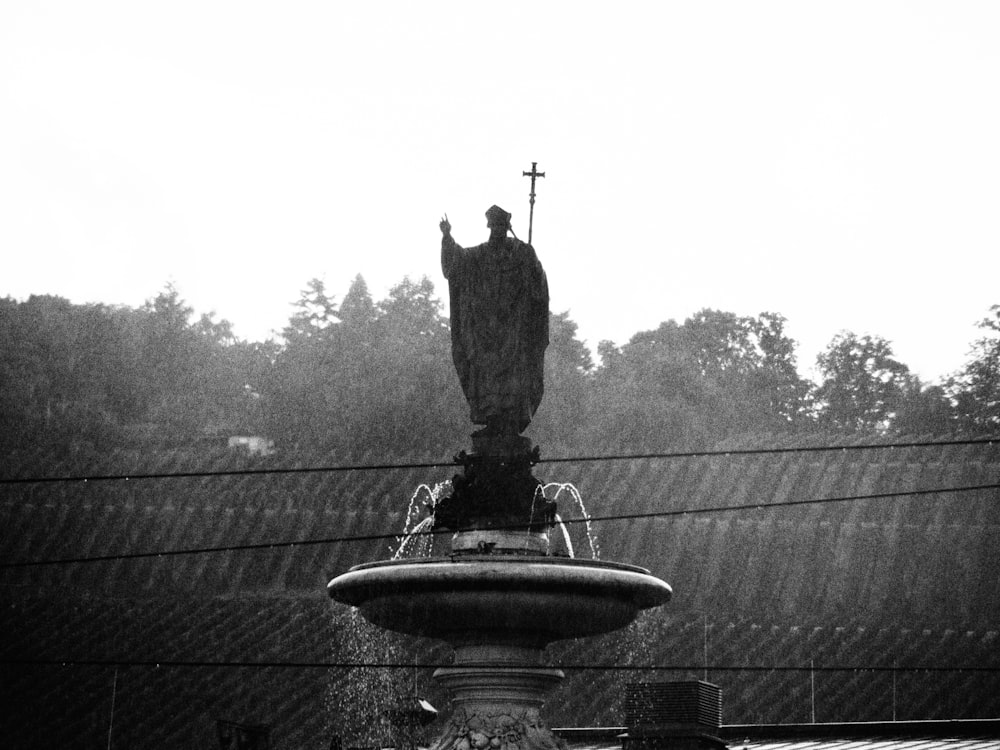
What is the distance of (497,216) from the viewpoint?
549 inches

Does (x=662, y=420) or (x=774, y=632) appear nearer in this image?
(x=774, y=632)

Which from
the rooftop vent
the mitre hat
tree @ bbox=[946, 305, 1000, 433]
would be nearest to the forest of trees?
tree @ bbox=[946, 305, 1000, 433]

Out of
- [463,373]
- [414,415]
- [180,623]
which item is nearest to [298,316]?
[414,415]

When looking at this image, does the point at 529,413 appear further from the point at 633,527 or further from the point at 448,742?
the point at 633,527

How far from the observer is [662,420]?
63.8m

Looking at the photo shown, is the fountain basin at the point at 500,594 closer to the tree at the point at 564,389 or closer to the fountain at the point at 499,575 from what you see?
the fountain at the point at 499,575

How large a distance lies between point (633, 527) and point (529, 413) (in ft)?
101

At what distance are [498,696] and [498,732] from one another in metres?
0.29

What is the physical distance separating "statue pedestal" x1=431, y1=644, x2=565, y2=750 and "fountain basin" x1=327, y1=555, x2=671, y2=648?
122 millimetres

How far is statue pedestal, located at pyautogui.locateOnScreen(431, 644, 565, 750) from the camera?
1281cm

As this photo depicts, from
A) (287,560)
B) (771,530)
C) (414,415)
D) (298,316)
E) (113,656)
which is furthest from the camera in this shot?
(298,316)

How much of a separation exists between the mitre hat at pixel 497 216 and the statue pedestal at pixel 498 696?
3.29m

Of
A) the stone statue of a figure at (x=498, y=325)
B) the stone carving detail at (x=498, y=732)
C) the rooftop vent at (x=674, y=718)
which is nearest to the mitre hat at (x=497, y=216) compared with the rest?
the stone statue of a figure at (x=498, y=325)

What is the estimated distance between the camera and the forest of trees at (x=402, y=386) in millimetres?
61906
